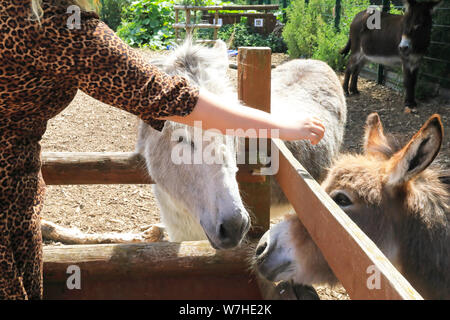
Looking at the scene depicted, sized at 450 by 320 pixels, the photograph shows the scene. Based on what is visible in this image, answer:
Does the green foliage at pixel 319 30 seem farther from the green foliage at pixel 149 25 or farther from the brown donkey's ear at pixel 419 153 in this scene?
the brown donkey's ear at pixel 419 153

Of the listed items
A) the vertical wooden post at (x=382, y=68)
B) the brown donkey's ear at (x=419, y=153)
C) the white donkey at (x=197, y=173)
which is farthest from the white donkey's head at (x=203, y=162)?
the vertical wooden post at (x=382, y=68)

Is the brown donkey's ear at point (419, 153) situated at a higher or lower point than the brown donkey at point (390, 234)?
higher

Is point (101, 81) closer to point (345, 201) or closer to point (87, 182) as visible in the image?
point (345, 201)

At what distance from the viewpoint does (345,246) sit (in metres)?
1.22

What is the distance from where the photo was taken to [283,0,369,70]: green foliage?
36.0 feet

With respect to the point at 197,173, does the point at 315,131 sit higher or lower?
higher

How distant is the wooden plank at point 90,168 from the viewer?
2402mm

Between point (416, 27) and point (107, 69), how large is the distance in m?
8.00

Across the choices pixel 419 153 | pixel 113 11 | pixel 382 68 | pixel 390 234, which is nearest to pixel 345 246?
pixel 419 153

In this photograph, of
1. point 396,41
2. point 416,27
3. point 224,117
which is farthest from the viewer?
point 396,41

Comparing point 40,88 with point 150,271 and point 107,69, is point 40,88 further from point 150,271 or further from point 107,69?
point 150,271

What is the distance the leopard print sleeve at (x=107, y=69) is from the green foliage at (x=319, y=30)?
10.4 m

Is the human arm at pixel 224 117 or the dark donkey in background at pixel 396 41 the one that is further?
the dark donkey in background at pixel 396 41

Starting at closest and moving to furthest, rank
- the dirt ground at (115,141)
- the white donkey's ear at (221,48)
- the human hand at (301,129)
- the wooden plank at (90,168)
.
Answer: the human hand at (301,129) → the white donkey's ear at (221,48) → the wooden plank at (90,168) → the dirt ground at (115,141)
